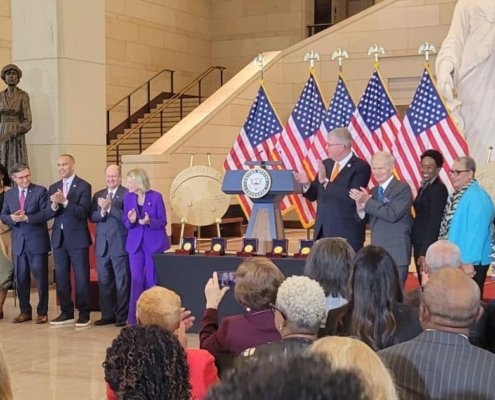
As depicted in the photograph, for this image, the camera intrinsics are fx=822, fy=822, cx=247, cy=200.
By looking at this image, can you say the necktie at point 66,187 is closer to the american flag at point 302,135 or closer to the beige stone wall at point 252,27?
the american flag at point 302,135

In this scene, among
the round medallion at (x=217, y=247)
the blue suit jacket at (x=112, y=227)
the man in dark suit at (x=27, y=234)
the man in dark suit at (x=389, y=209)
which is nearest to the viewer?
the man in dark suit at (x=389, y=209)

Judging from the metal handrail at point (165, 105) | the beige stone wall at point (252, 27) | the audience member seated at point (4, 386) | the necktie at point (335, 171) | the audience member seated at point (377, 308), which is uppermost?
the beige stone wall at point (252, 27)

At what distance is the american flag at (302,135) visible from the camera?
10828 mm

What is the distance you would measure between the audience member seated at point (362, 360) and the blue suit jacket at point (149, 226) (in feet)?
19.1

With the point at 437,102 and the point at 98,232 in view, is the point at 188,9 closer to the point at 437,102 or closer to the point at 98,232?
the point at 437,102

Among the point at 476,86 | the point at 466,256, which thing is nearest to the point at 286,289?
the point at 466,256

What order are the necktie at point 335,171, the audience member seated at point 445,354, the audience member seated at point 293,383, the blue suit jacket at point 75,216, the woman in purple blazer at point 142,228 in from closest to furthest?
the audience member seated at point 293,383 → the audience member seated at point 445,354 → the necktie at point 335,171 → the woman in purple blazer at point 142,228 → the blue suit jacket at point 75,216

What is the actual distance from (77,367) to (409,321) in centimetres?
355

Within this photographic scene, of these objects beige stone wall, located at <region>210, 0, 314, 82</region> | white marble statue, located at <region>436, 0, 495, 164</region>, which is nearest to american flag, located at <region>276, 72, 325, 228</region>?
white marble statue, located at <region>436, 0, 495, 164</region>

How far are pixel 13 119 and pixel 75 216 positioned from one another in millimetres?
2764

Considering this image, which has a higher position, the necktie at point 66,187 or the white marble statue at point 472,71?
the white marble statue at point 472,71

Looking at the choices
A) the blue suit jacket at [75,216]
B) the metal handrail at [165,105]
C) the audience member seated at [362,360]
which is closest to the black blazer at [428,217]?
the blue suit jacket at [75,216]

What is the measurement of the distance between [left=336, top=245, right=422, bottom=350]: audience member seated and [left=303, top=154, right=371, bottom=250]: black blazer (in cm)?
307

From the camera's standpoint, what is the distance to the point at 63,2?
10.4m
